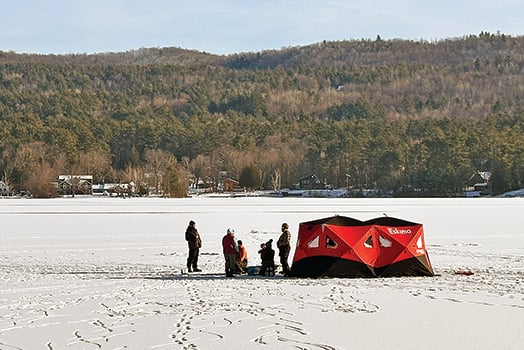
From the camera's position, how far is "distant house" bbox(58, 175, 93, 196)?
125125 millimetres

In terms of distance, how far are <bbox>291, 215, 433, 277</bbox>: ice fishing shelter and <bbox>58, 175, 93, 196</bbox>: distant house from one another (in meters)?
108

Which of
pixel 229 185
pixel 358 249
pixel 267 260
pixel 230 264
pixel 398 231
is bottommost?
pixel 230 264

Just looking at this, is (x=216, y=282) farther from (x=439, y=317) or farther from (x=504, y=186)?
(x=504, y=186)

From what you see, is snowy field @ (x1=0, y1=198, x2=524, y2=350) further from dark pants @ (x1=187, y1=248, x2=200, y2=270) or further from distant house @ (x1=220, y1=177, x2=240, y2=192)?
distant house @ (x1=220, y1=177, x2=240, y2=192)

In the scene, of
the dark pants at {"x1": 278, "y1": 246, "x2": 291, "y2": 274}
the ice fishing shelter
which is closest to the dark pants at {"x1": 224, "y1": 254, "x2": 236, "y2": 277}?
the dark pants at {"x1": 278, "y1": 246, "x2": 291, "y2": 274}

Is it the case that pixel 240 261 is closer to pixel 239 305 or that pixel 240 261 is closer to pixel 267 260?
pixel 267 260

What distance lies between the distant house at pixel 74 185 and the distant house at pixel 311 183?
34831mm

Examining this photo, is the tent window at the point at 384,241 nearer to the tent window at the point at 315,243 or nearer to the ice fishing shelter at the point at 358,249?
the ice fishing shelter at the point at 358,249

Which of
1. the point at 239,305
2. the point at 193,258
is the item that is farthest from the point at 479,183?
the point at 239,305

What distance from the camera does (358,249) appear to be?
57.8ft

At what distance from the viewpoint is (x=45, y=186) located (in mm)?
109062

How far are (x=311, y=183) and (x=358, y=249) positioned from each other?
125 m

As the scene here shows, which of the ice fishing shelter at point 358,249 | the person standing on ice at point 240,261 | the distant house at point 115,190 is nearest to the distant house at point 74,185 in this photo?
the distant house at point 115,190

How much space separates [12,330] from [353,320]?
474 cm
